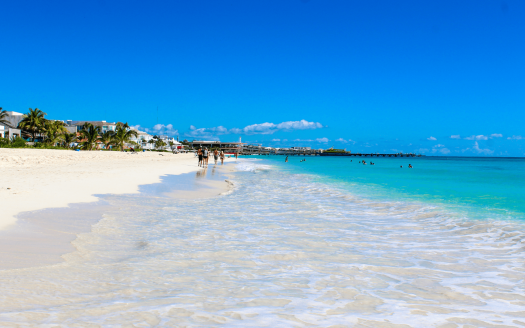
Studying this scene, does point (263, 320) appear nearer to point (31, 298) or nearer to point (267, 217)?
point (31, 298)

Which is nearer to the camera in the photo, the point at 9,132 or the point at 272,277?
the point at 272,277

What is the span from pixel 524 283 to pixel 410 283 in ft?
5.20

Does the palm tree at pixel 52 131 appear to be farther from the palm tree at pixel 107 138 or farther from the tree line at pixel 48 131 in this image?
the palm tree at pixel 107 138

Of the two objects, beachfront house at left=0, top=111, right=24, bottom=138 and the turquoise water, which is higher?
beachfront house at left=0, top=111, right=24, bottom=138

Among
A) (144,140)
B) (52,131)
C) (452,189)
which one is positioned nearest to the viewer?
(452,189)

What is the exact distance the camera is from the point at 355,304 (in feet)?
11.9

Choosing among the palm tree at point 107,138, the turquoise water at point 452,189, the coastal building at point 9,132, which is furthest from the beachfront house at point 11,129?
the turquoise water at point 452,189

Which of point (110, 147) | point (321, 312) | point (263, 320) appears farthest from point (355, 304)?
point (110, 147)

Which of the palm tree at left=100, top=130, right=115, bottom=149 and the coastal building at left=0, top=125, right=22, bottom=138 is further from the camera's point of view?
the palm tree at left=100, top=130, right=115, bottom=149

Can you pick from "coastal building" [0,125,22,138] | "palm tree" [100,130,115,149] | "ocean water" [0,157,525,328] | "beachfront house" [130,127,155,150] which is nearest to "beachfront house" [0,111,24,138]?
"coastal building" [0,125,22,138]

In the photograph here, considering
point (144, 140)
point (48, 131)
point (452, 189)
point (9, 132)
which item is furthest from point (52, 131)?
point (452, 189)

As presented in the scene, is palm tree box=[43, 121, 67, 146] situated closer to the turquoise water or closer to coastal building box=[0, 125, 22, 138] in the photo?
coastal building box=[0, 125, 22, 138]

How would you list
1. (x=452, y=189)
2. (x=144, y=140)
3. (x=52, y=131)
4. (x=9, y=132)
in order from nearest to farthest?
(x=452, y=189)
(x=9, y=132)
(x=52, y=131)
(x=144, y=140)

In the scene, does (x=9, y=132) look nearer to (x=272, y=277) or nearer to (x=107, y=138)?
(x=107, y=138)
